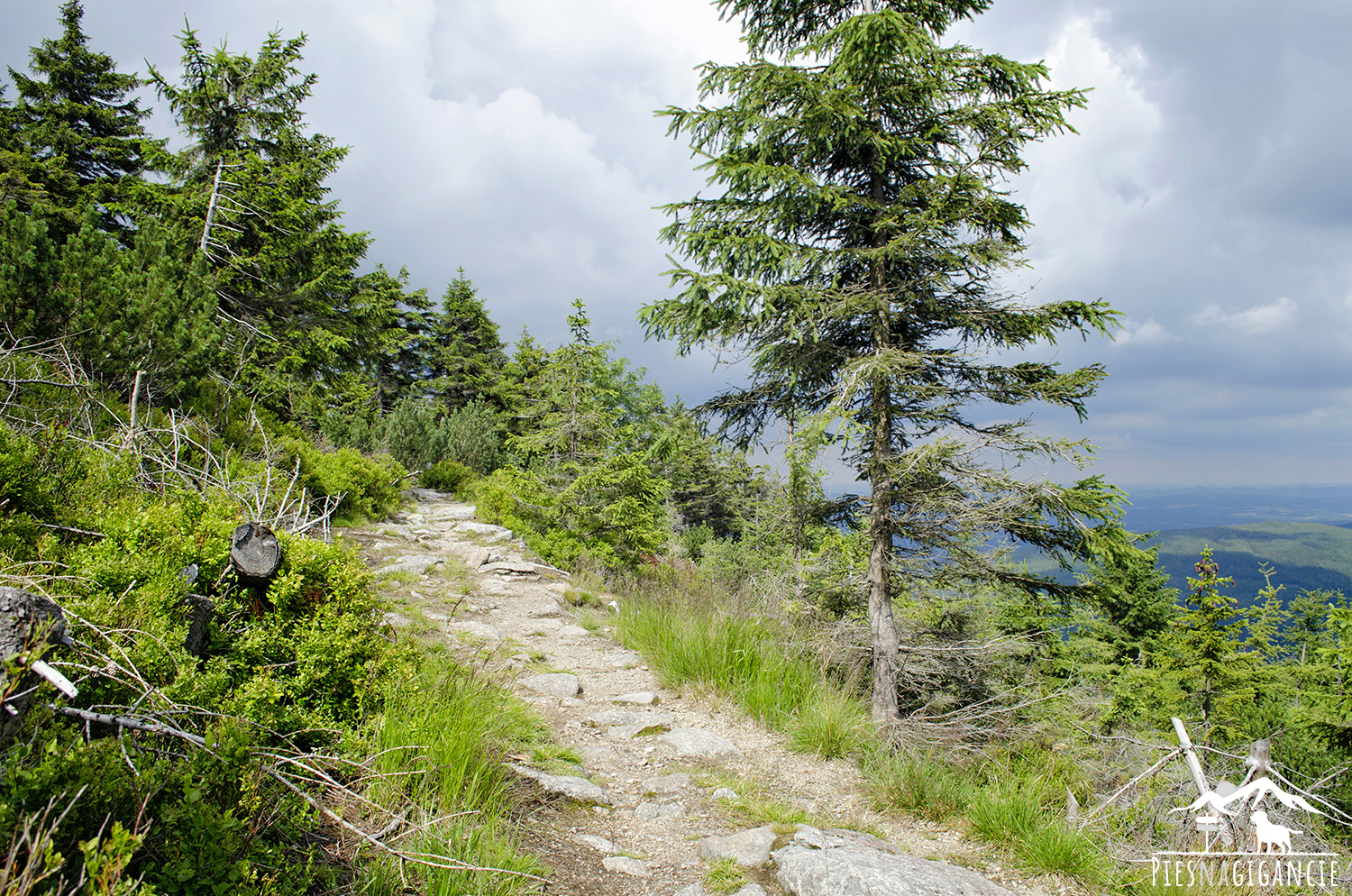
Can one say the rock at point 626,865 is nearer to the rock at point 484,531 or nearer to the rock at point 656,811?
the rock at point 656,811

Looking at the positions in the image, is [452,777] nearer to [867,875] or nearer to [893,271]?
[867,875]

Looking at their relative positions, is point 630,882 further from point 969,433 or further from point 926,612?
point 926,612

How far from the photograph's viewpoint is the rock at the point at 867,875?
251 cm

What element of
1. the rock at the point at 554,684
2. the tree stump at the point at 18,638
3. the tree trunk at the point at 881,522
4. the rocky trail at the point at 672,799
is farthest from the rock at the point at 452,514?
the tree stump at the point at 18,638

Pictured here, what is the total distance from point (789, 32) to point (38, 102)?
81.3 ft

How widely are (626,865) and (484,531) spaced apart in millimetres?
9059

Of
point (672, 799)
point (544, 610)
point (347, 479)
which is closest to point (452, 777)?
point (672, 799)

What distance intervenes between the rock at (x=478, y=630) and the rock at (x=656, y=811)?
3.04m

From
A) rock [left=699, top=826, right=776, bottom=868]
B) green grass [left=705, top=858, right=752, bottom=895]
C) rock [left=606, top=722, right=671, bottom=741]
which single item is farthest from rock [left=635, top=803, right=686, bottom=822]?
rock [left=606, top=722, right=671, bottom=741]

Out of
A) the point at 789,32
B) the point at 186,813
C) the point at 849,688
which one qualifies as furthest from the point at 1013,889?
the point at 789,32

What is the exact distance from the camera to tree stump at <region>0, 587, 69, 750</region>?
1.36 metres

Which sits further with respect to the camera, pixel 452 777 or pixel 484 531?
pixel 484 531

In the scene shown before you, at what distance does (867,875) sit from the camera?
101 inches

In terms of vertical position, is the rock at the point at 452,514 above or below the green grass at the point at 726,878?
above
